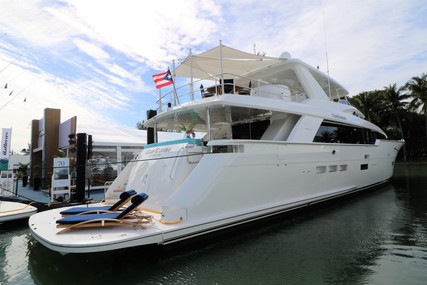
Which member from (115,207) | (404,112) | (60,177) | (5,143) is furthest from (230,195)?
(404,112)

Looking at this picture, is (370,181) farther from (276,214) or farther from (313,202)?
(276,214)

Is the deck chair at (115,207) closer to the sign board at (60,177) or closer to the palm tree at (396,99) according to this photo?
the sign board at (60,177)

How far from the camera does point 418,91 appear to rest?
34.3m

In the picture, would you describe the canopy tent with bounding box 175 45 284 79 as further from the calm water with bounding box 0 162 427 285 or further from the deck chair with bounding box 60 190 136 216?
the calm water with bounding box 0 162 427 285

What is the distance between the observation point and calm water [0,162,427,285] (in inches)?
158

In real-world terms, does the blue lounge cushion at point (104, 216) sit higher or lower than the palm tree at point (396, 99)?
lower

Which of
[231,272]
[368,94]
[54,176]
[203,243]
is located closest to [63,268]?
[203,243]

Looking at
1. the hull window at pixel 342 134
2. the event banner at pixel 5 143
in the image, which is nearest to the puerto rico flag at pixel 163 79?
the hull window at pixel 342 134

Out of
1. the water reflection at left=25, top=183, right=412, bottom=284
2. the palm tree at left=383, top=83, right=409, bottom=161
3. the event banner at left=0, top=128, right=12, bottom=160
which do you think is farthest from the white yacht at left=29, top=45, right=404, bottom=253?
the palm tree at left=383, top=83, right=409, bottom=161

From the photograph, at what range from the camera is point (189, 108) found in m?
6.95

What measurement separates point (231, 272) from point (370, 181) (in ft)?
29.5

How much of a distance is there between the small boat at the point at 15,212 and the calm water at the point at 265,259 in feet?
4.21

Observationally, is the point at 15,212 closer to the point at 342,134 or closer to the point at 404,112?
the point at 342,134

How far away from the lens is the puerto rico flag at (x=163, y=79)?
8.41 m
